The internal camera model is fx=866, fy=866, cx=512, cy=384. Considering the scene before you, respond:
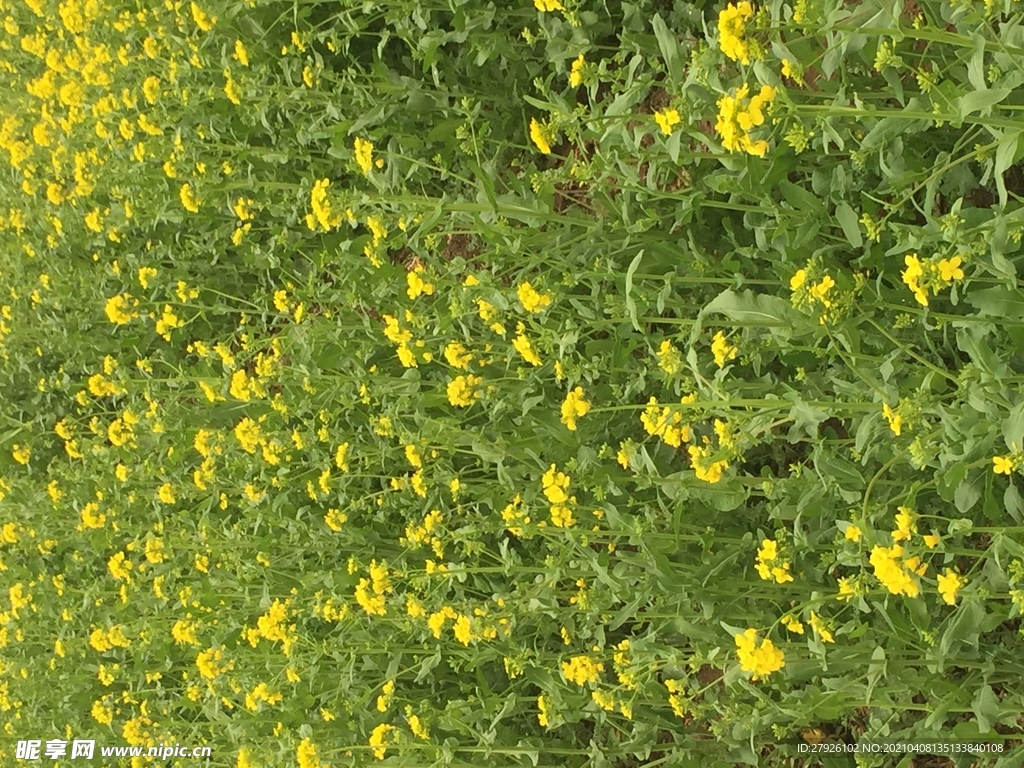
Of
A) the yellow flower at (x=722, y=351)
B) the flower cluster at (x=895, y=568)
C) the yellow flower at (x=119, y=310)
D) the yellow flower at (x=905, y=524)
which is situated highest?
the yellow flower at (x=119, y=310)

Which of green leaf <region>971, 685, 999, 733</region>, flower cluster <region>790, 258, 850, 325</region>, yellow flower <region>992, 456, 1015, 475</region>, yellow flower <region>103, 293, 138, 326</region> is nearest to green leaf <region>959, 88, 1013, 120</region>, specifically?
flower cluster <region>790, 258, 850, 325</region>

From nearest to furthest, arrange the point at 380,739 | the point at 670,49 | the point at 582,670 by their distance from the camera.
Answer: the point at 670,49, the point at 582,670, the point at 380,739

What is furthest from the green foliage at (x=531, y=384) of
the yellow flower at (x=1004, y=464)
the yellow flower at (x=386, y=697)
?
the yellow flower at (x=386, y=697)

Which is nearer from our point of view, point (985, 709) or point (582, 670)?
point (985, 709)

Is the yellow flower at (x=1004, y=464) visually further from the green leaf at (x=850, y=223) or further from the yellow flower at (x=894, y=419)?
the green leaf at (x=850, y=223)

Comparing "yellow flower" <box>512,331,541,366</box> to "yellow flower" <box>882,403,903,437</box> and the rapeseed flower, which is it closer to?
the rapeseed flower

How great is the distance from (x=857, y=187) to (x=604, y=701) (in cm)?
177

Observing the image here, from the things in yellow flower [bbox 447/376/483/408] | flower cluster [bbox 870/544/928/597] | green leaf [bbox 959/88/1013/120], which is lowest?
flower cluster [bbox 870/544/928/597]

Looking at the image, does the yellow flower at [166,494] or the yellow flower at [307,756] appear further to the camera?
the yellow flower at [166,494]

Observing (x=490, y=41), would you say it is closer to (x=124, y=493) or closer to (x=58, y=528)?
(x=124, y=493)

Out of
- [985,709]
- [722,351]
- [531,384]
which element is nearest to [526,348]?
[531,384]

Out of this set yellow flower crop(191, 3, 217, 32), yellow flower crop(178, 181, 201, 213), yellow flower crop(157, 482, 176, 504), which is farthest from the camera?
yellow flower crop(157, 482, 176, 504)

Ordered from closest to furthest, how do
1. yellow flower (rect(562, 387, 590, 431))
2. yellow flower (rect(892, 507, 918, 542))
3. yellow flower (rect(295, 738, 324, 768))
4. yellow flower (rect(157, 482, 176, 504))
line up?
1. yellow flower (rect(892, 507, 918, 542))
2. yellow flower (rect(562, 387, 590, 431))
3. yellow flower (rect(295, 738, 324, 768))
4. yellow flower (rect(157, 482, 176, 504))

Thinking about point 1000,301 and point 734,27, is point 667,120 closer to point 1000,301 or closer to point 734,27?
point 734,27
